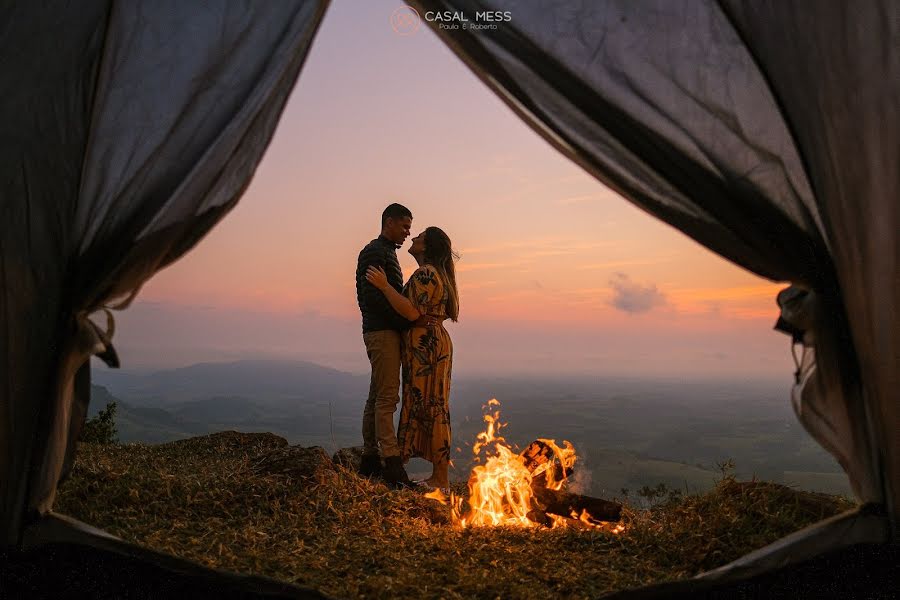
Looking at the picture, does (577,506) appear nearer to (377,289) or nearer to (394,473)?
(394,473)

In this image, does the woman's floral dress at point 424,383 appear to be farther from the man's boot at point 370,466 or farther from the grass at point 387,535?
the grass at point 387,535

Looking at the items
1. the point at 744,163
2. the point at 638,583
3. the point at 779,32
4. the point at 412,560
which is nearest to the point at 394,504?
the point at 412,560

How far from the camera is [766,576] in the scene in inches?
94.7

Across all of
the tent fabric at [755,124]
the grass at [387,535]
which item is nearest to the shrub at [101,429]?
the grass at [387,535]

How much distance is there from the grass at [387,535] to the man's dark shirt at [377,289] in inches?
55.8

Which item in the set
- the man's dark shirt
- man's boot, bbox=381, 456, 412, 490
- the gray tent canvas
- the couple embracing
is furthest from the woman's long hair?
the gray tent canvas

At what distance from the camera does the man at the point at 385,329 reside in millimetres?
5301

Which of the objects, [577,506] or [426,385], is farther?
[426,385]

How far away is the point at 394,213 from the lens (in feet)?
17.5

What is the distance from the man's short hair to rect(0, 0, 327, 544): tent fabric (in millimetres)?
2580

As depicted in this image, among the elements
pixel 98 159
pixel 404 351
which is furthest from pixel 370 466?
pixel 98 159

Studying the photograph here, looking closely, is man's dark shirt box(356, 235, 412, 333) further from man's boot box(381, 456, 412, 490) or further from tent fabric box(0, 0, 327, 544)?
tent fabric box(0, 0, 327, 544)

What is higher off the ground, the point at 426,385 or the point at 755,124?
the point at 755,124

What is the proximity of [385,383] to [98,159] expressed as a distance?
3164 millimetres
